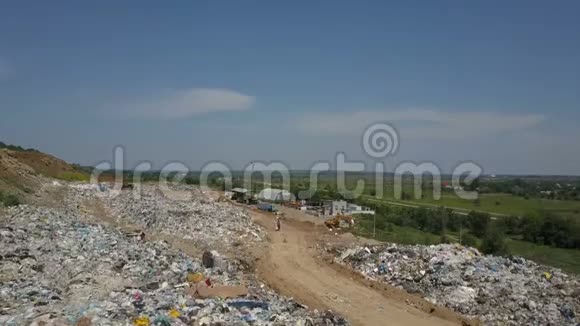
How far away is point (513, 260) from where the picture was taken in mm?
13461

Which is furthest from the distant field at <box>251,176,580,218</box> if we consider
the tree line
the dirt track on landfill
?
the dirt track on landfill

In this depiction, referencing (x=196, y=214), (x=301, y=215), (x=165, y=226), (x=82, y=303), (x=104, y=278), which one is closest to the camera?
(x=82, y=303)

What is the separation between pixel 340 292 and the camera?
11742 millimetres

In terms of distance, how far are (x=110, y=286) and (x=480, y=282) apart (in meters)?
8.63

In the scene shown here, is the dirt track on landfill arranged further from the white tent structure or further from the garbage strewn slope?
the white tent structure

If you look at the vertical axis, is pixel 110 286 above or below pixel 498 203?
above

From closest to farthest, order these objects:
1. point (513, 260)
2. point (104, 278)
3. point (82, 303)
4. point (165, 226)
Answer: point (82, 303) → point (104, 278) → point (513, 260) → point (165, 226)

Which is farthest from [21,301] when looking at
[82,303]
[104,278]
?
[104,278]

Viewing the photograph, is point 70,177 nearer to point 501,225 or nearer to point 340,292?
point 340,292

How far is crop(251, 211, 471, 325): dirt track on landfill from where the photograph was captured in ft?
33.4

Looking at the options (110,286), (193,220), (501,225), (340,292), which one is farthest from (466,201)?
(110,286)

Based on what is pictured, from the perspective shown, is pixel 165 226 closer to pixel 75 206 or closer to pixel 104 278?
pixel 75 206

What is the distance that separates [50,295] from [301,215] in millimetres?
20896

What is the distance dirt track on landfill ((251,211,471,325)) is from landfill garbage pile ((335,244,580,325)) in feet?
1.88
